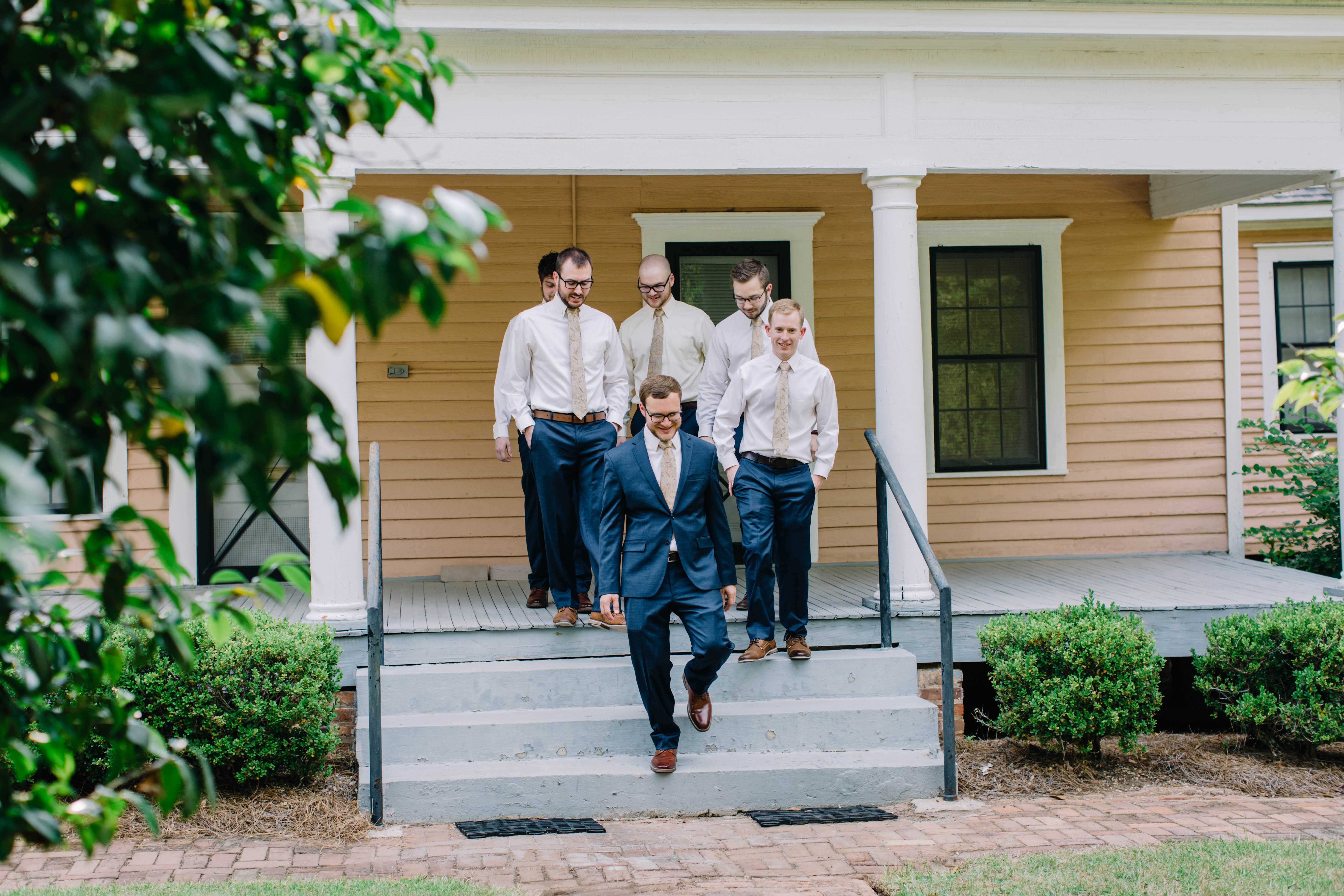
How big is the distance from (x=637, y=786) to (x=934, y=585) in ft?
8.29

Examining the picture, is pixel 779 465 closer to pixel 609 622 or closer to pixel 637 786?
pixel 609 622

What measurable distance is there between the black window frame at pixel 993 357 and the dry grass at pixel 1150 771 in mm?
3187

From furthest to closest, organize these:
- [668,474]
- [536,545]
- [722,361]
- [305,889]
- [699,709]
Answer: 1. [536,545]
2. [722,361]
3. [699,709]
4. [668,474]
5. [305,889]

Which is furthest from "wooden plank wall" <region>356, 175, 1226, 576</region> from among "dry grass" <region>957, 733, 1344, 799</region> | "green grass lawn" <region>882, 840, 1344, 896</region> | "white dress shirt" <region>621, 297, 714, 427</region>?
"green grass lawn" <region>882, 840, 1344, 896</region>

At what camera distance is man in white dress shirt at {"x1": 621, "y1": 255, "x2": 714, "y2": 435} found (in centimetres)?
684

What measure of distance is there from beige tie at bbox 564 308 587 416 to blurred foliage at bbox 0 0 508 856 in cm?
404

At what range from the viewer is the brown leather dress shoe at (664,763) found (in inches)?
215

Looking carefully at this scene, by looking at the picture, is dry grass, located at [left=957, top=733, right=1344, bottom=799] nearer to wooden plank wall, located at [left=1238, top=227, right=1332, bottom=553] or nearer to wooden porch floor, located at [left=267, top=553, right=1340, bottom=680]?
wooden porch floor, located at [left=267, top=553, right=1340, bottom=680]

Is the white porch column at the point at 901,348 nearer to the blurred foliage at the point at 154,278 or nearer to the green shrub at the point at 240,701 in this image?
the green shrub at the point at 240,701

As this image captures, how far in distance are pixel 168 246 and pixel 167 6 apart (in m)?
0.35

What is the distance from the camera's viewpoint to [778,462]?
607 centimetres

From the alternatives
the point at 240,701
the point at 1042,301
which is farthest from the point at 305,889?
the point at 1042,301

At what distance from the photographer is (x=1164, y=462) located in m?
9.48

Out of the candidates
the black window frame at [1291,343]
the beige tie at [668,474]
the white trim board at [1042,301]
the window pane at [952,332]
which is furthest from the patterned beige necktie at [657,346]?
the black window frame at [1291,343]
